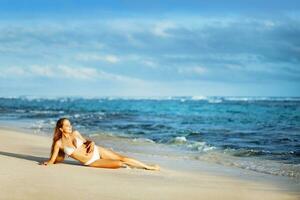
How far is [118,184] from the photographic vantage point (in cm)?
791

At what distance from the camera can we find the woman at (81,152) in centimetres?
981

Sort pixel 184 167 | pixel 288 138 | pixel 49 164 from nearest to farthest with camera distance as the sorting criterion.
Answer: pixel 49 164 → pixel 184 167 → pixel 288 138

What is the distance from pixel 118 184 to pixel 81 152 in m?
2.19

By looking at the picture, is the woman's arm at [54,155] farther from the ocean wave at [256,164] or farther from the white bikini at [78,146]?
the ocean wave at [256,164]

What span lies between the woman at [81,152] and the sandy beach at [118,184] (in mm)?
205

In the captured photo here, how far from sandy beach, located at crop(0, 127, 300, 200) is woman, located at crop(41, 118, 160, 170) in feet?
0.67

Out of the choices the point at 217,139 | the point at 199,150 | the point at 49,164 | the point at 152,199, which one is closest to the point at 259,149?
the point at 199,150

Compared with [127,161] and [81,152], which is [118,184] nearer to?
[127,161]

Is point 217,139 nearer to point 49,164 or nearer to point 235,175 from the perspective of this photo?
point 235,175

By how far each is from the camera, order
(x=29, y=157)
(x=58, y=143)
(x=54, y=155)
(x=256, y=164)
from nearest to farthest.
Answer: (x=54, y=155) < (x=58, y=143) < (x=29, y=157) < (x=256, y=164)

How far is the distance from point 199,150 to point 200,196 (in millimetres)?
8198

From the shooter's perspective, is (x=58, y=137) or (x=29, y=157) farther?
(x=29, y=157)

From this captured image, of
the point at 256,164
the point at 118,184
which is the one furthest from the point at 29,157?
the point at 256,164

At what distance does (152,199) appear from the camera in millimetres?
→ 6906
